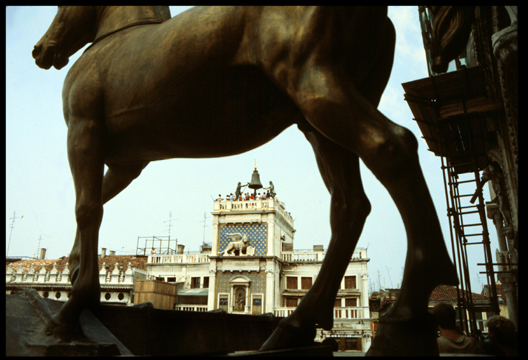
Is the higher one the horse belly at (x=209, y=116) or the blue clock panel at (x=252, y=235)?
the blue clock panel at (x=252, y=235)

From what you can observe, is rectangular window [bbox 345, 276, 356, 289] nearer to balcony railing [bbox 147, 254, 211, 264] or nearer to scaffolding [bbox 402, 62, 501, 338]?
balcony railing [bbox 147, 254, 211, 264]

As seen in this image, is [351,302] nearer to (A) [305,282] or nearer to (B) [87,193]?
(A) [305,282]

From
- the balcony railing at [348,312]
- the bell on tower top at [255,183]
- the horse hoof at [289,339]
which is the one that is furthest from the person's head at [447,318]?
the bell on tower top at [255,183]

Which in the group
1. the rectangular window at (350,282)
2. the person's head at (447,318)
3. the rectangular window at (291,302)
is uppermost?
the rectangular window at (350,282)

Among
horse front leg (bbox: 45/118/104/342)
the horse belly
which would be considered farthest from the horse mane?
horse front leg (bbox: 45/118/104/342)

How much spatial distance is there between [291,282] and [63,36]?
113 feet

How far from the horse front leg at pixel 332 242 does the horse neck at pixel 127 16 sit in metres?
1.18

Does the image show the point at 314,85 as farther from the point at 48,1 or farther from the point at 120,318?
the point at 48,1

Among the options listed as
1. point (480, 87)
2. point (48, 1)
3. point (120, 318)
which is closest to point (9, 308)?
point (120, 318)

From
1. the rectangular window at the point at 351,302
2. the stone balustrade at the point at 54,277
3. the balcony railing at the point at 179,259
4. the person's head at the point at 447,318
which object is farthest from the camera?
the balcony railing at the point at 179,259

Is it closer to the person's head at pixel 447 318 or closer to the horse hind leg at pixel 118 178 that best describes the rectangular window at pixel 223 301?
the person's head at pixel 447 318

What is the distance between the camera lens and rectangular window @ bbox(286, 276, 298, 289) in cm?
3518

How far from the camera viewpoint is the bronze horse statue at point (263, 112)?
1.39m

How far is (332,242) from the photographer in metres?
1.78
